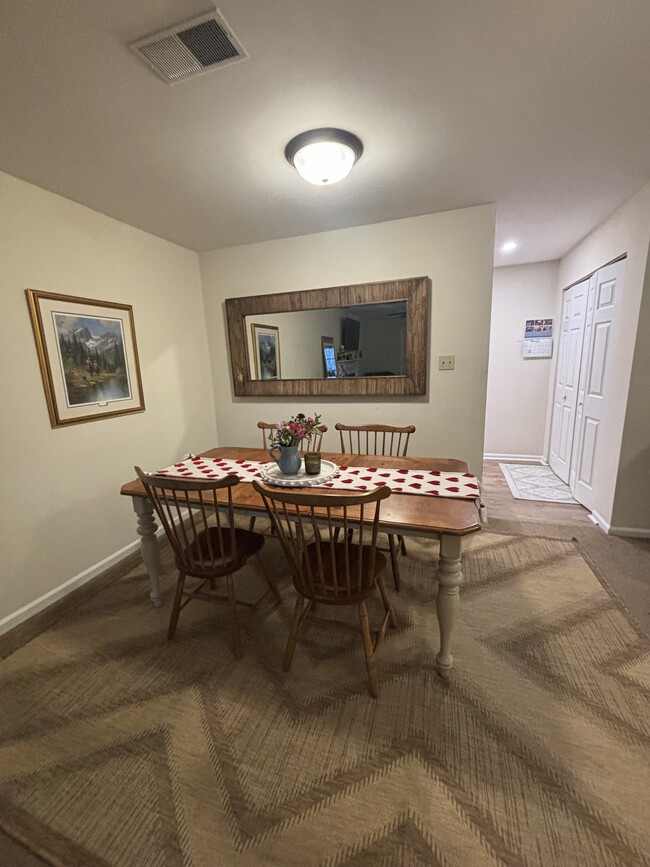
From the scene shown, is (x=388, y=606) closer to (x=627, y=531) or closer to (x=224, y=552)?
(x=224, y=552)

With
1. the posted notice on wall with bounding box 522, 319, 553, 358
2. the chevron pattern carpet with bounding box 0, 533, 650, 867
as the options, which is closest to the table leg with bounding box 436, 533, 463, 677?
the chevron pattern carpet with bounding box 0, 533, 650, 867

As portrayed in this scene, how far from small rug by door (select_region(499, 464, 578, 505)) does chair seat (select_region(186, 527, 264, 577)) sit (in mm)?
2704

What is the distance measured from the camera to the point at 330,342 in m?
2.86

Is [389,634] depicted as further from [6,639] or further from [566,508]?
[566,508]

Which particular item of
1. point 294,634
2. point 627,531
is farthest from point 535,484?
point 294,634

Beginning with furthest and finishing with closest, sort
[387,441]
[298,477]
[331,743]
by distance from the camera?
[387,441], [298,477], [331,743]

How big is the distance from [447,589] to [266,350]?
95.1 inches

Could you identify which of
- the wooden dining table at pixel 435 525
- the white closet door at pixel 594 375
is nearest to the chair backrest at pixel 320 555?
the wooden dining table at pixel 435 525

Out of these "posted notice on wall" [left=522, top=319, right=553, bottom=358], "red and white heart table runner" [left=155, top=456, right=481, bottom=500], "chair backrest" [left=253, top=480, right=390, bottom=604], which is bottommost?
"chair backrest" [left=253, top=480, right=390, bottom=604]

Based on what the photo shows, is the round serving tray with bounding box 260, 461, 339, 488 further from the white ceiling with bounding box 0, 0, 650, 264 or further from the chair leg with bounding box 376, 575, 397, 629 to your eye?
the white ceiling with bounding box 0, 0, 650, 264

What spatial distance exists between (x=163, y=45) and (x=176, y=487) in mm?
1504

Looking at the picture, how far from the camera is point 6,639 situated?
1.79 meters

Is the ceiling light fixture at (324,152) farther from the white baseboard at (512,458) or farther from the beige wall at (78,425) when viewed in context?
the white baseboard at (512,458)

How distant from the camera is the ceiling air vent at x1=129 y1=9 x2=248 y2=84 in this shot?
1052 millimetres
